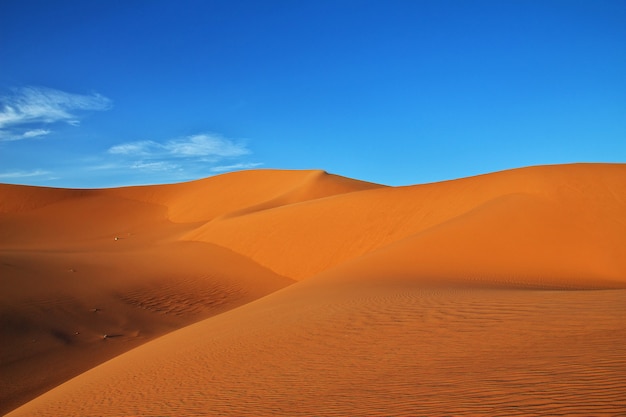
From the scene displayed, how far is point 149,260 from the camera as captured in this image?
27.6m

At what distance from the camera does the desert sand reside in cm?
557

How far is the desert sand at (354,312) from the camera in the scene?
5.57 m

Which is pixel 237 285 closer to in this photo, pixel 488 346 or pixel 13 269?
pixel 13 269

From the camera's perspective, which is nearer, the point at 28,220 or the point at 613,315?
the point at 613,315

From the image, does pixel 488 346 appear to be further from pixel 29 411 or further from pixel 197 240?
pixel 197 240

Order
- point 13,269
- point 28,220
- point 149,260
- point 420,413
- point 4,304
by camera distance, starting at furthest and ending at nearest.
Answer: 1. point 28,220
2. point 149,260
3. point 13,269
4. point 4,304
5. point 420,413

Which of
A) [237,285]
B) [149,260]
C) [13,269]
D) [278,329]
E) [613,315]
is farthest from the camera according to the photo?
[149,260]

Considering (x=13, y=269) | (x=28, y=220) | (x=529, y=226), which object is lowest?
(x=13, y=269)

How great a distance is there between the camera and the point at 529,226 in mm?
19156

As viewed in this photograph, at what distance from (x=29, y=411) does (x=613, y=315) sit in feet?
31.2

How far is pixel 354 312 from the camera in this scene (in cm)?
1070

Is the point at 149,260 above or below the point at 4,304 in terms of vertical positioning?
above

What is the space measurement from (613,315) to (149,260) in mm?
24090

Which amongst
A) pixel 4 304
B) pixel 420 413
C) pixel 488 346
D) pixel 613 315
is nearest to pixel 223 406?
pixel 420 413
